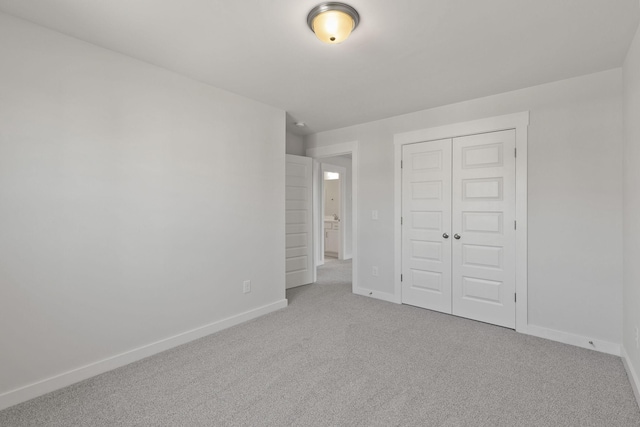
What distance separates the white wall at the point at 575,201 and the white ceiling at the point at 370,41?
0.20 m

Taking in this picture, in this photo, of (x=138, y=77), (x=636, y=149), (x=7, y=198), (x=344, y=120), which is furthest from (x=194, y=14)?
(x=636, y=149)

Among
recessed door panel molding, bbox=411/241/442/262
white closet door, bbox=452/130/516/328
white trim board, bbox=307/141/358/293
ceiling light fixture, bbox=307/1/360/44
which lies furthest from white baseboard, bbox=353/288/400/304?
ceiling light fixture, bbox=307/1/360/44

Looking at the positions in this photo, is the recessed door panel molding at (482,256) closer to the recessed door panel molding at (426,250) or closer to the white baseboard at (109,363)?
the recessed door panel molding at (426,250)

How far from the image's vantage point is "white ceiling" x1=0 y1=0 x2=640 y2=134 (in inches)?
70.1

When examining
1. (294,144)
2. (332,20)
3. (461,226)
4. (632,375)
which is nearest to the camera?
(332,20)

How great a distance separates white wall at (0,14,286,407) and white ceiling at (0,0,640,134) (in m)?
0.27

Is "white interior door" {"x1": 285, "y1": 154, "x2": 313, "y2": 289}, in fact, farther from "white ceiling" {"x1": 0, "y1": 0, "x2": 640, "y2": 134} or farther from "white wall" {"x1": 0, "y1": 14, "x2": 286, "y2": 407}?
"white ceiling" {"x1": 0, "y1": 0, "x2": 640, "y2": 134}

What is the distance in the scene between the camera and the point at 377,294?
159 inches

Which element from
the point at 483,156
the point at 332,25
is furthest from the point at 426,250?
the point at 332,25

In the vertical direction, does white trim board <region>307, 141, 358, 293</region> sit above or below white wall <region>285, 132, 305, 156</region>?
below

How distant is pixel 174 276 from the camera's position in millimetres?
2695

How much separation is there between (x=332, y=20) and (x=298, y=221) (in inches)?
124

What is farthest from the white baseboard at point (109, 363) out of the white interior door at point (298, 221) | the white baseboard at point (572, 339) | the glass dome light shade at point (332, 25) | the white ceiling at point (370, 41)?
the white baseboard at point (572, 339)

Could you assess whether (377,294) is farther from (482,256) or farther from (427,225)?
(482,256)
